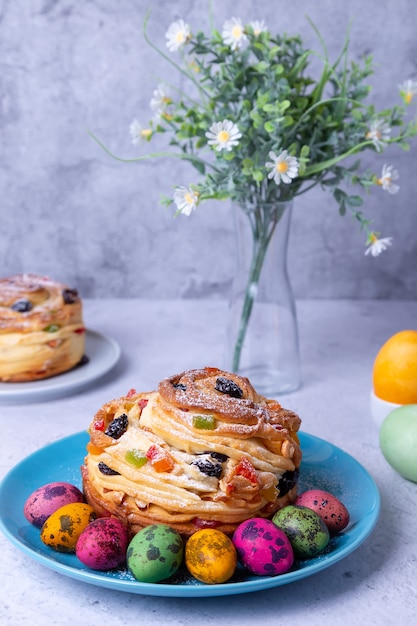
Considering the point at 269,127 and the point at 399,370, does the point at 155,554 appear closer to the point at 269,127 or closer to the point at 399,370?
the point at 399,370

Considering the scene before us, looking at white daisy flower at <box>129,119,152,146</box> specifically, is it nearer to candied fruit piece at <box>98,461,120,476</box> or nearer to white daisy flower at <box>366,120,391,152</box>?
white daisy flower at <box>366,120,391,152</box>

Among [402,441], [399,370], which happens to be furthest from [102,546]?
[399,370]

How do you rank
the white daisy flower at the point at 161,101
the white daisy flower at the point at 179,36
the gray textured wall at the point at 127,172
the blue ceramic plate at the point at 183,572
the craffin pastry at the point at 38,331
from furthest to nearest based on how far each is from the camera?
the gray textured wall at the point at 127,172, the craffin pastry at the point at 38,331, the white daisy flower at the point at 161,101, the white daisy flower at the point at 179,36, the blue ceramic plate at the point at 183,572

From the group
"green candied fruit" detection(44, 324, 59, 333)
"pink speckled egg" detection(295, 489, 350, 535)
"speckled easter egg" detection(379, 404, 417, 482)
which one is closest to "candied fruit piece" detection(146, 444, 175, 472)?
"pink speckled egg" detection(295, 489, 350, 535)

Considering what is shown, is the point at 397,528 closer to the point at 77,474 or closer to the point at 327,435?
the point at 327,435

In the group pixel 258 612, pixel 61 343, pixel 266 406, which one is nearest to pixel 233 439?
pixel 266 406

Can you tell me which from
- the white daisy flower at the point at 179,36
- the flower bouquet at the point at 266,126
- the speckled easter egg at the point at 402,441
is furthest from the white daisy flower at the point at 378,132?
the speckled easter egg at the point at 402,441

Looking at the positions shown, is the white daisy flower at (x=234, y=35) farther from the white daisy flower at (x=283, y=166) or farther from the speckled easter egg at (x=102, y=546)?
the speckled easter egg at (x=102, y=546)

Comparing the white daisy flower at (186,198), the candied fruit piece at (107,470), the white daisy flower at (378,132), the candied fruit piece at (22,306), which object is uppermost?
the white daisy flower at (378,132)
